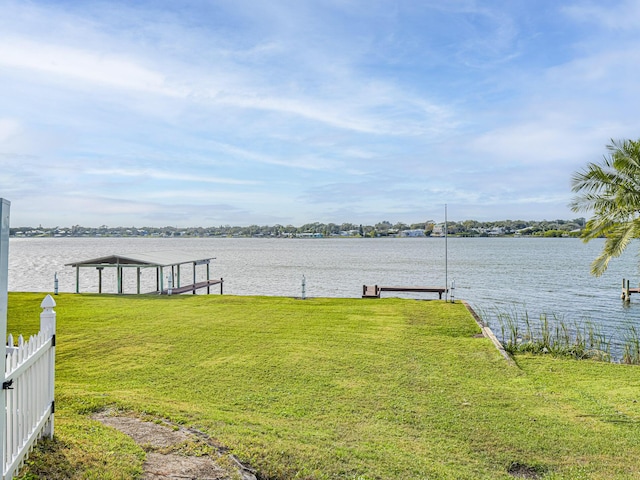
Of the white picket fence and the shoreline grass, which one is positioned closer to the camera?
the white picket fence


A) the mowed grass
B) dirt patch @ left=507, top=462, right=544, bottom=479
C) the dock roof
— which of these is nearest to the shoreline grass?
the mowed grass

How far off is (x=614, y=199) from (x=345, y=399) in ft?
35.7

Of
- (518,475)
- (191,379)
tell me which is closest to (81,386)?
(191,379)

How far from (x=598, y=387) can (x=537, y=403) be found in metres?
2.09

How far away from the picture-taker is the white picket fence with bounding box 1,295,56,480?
12.9ft

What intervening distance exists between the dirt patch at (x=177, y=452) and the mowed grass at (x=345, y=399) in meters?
0.17

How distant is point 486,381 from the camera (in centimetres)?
910

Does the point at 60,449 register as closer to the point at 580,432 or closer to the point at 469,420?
the point at 469,420

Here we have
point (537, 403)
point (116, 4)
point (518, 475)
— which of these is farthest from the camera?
point (116, 4)

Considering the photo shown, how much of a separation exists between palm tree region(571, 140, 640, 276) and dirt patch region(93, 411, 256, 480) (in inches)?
477

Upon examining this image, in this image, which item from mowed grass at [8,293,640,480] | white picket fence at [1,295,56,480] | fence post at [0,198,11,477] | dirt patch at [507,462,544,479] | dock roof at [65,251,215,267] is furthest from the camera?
dock roof at [65,251,215,267]

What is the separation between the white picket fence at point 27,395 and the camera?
12.9ft

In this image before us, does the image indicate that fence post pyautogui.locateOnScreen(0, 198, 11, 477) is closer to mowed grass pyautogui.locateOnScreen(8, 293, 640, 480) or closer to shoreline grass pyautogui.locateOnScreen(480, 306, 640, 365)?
mowed grass pyautogui.locateOnScreen(8, 293, 640, 480)

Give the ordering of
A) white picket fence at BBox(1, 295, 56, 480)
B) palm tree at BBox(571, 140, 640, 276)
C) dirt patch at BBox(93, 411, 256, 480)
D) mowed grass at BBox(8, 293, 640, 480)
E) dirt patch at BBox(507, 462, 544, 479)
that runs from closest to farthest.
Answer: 1. white picket fence at BBox(1, 295, 56, 480)
2. dirt patch at BBox(93, 411, 256, 480)
3. mowed grass at BBox(8, 293, 640, 480)
4. dirt patch at BBox(507, 462, 544, 479)
5. palm tree at BBox(571, 140, 640, 276)
